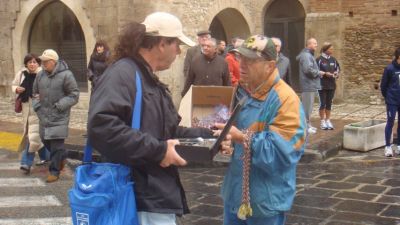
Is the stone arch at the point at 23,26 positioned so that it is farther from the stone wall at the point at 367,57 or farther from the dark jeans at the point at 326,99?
the stone wall at the point at 367,57

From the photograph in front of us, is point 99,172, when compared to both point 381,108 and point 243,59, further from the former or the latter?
point 381,108

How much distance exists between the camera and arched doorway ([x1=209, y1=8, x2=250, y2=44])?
16.2m

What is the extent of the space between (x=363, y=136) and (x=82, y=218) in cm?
724

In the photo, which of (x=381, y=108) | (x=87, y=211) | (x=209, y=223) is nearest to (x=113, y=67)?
(x=87, y=211)

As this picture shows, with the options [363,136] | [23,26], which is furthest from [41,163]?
[23,26]

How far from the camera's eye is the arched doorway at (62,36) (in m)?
15.6

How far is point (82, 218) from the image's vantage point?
9.31ft

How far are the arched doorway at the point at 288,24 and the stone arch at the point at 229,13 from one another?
93 centimetres

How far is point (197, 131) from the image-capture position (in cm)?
330

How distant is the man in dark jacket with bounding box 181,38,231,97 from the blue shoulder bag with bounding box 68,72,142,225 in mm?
5502

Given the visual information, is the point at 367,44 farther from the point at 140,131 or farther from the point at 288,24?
the point at 140,131

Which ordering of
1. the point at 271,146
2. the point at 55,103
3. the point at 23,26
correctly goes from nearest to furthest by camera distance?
the point at 271,146, the point at 55,103, the point at 23,26

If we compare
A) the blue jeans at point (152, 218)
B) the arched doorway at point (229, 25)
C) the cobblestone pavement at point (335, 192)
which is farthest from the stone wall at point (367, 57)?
the blue jeans at point (152, 218)

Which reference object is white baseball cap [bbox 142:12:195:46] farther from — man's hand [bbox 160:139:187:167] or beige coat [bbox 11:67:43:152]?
beige coat [bbox 11:67:43:152]
